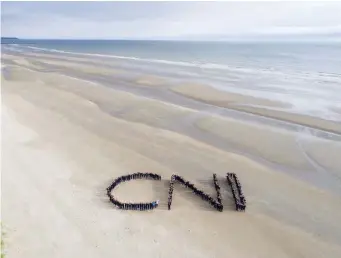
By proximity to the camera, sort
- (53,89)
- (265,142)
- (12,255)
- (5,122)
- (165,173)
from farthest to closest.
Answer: (53,89)
(5,122)
(265,142)
(165,173)
(12,255)

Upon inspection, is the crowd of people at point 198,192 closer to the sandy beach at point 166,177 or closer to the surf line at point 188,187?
the surf line at point 188,187

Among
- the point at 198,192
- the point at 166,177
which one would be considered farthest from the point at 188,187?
the point at 166,177

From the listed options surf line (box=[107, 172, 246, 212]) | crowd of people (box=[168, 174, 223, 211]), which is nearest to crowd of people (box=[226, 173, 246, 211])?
surf line (box=[107, 172, 246, 212])

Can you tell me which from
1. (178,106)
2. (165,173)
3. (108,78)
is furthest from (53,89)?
(165,173)

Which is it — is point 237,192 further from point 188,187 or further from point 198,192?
point 188,187

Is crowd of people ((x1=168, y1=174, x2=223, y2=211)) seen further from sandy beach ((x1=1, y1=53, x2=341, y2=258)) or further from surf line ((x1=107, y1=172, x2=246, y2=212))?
sandy beach ((x1=1, y1=53, x2=341, y2=258))

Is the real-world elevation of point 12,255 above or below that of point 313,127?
below

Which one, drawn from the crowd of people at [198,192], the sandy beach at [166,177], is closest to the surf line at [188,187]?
the crowd of people at [198,192]

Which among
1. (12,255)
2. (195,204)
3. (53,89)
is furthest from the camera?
(53,89)

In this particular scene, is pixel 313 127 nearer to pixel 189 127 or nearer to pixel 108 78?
pixel 189 127
